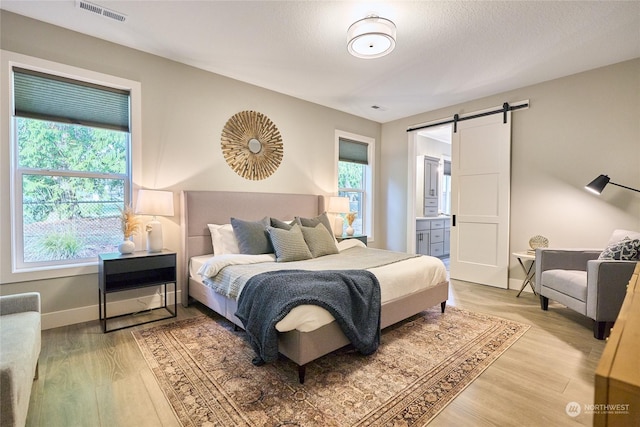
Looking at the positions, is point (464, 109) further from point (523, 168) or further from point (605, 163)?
point (605, 163)

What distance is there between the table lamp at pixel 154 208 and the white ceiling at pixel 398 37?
1.48 metres

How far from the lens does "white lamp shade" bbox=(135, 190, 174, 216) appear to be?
289 cm

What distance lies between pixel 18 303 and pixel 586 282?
4.33m

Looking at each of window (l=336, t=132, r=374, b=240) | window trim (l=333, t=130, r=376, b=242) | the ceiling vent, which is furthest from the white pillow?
window trim (l=333, t=130, r=376, b=242)

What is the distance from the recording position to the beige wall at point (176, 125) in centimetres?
264

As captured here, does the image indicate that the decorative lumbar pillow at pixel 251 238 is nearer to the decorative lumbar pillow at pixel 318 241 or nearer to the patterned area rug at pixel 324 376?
the decorative lumbar pillow at pixel 318 241

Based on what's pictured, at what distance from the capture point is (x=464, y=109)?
179 inches

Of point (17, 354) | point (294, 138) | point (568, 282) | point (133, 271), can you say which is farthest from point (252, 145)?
point (568, 282)

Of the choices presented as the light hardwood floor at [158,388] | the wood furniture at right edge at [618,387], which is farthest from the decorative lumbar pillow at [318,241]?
the wood furniture at right edge at [618,387]

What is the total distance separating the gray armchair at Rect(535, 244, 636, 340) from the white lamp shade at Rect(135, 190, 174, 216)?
388 cm

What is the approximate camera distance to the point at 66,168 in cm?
284

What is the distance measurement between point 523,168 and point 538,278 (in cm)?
153

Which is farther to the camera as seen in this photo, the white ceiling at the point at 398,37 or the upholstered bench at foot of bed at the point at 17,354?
the white ceiling at the point at 398,37

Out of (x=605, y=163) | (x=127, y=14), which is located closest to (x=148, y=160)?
(x=127, y=14)
